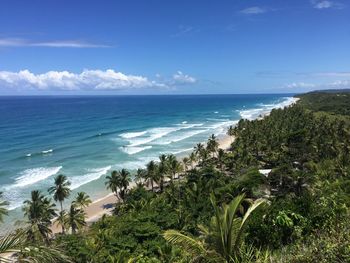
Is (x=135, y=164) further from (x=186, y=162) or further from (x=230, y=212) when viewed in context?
(x=230, y=212)

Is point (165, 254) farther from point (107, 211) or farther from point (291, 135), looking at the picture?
point (291, 135)

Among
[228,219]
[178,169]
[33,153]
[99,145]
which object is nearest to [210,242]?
[228,219]

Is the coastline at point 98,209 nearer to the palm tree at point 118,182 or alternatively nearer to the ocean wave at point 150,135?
the palm tree at point 118,182

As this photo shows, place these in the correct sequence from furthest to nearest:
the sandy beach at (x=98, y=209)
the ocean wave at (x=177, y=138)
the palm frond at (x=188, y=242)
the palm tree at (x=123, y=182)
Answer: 1. the ocean wave at (x=177, y=138)
2. the palm tree at (x=123, y=182)
3. the sandy beach at (x=98, y=209)
4. the palm frond at (x=188, y=242)

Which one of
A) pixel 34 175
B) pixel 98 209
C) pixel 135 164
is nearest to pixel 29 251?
pixel 98 209

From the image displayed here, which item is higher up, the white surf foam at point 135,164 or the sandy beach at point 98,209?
the white surf foam at point 135,164

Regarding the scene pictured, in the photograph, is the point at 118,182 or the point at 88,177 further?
the point at 88,177

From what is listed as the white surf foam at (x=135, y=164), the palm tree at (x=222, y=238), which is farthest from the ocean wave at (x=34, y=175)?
the palm tree at (x=222, y=238)

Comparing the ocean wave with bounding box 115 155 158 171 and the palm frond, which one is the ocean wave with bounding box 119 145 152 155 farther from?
the palm frond
